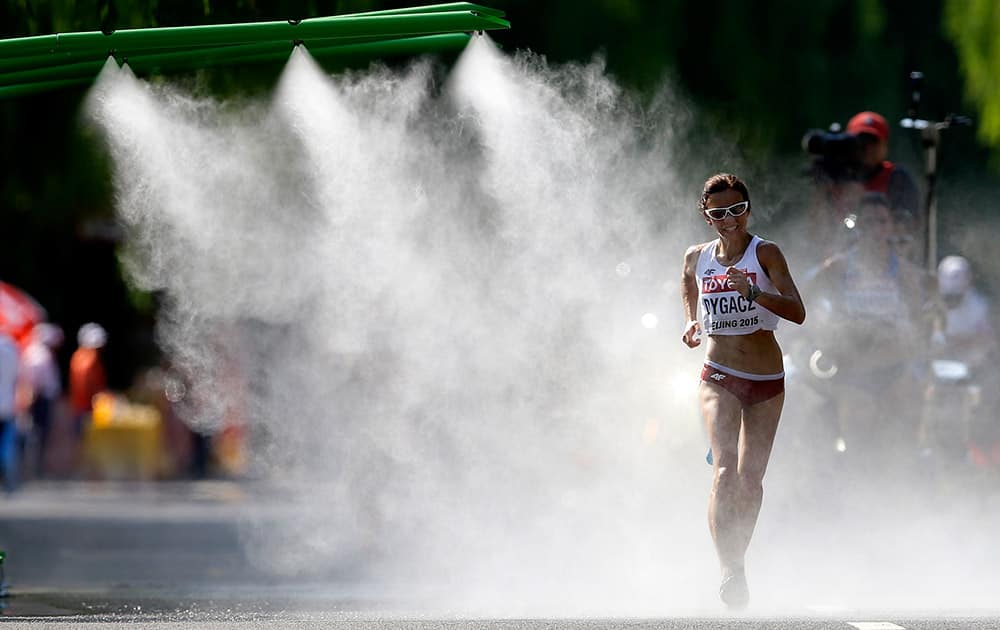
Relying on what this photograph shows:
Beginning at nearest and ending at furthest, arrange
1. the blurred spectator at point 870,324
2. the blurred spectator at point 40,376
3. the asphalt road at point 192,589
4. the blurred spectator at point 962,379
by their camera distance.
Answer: the asphalt road at point 192,589 → the blurred spectator at point 870,324 → the blurred spectator at point 962,379 → the blurred spectator at point 40,376

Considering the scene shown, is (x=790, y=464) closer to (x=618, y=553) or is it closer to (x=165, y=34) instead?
(x=618, y=553)

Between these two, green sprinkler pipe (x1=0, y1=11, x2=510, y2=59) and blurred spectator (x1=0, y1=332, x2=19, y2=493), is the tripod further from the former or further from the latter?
blurred spectator (x1=0, y1=332, x2=19, y2=493)

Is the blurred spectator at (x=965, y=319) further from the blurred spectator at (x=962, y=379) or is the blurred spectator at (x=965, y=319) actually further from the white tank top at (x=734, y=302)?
the white tank top at (x=734, y=302)

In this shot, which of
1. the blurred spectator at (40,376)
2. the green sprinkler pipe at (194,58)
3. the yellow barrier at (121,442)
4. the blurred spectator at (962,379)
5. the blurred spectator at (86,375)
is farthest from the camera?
the yellow barrier at (121,442)

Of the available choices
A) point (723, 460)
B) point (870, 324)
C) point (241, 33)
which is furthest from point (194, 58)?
point (870, 324)

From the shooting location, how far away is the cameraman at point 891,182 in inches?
548

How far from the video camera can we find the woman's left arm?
4.71 meters

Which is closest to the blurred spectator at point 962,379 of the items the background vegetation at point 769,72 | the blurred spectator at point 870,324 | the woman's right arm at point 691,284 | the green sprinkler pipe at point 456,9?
the background vegetation at point 769,72

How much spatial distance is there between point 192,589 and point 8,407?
9.50 m

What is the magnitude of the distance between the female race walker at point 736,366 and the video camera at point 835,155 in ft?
15.4

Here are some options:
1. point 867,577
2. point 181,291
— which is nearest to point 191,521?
point 181,291

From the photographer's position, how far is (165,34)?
989 centimetres

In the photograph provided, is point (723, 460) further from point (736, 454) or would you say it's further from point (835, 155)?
point (835, 155)

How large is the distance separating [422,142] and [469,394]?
1871 mm
